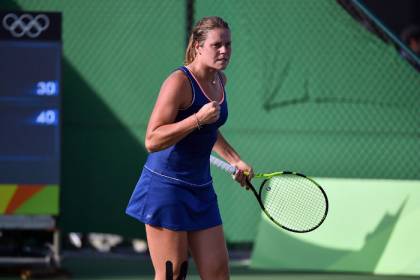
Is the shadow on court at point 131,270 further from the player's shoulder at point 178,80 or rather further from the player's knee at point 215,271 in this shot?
the player's shoulder at point 178,80

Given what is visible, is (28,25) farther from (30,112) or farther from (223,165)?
(223,165)

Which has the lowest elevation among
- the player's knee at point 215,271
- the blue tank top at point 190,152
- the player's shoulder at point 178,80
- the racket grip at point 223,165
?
the player's knee at point 215,271

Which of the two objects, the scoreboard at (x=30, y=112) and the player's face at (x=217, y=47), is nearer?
the player's face at (x=217, y=47)

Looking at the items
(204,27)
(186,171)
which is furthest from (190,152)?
(204,27)

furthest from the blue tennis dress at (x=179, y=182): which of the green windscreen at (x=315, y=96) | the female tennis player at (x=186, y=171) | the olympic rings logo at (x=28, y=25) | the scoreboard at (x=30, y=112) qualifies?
the green windscreen at (x=315, y=96)

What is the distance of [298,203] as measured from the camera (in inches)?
236

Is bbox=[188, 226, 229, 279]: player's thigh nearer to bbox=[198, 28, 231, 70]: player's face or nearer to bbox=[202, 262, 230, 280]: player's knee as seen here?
bbox=[202, 262, 230, 280]: player's knee

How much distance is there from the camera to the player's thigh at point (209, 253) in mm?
5016

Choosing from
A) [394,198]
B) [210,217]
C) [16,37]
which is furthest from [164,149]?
[394,198]

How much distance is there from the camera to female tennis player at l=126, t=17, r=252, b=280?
4.77 m

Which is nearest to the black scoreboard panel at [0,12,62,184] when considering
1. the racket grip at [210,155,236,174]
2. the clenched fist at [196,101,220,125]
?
the racket grip at [210,155,236,174]

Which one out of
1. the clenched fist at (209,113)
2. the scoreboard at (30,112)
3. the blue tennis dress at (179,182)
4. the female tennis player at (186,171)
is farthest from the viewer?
the scoreboard at (30,112)

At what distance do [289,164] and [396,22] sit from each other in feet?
16.5

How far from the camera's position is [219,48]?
484 centimetres
